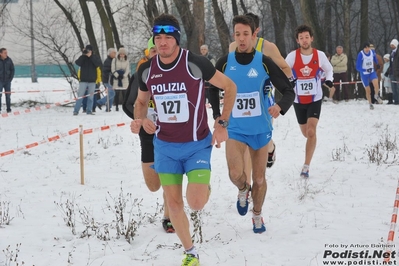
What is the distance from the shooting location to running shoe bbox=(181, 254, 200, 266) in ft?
14.8

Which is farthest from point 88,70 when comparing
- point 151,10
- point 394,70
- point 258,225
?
point 258,225

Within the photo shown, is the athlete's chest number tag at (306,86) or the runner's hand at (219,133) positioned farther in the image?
the athlete's chest number tag at (306,86)

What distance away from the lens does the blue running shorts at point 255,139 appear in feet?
18.6

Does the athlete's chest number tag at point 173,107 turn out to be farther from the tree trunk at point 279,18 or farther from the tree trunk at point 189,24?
the tree trunk at point 279,18

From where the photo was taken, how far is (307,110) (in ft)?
26.6

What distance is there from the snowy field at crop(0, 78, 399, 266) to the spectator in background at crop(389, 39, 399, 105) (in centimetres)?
719

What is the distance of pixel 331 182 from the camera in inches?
307

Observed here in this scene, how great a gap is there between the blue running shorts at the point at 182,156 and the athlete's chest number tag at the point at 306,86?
3.68 metres

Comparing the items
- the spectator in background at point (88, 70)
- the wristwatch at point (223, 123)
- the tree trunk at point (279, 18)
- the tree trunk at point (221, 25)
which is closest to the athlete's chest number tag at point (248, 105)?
the wristwatch at point (223, 123)

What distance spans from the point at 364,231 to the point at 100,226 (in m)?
2.65

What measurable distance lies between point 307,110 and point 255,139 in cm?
263

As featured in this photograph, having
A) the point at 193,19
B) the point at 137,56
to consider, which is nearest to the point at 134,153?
the point at 193,19

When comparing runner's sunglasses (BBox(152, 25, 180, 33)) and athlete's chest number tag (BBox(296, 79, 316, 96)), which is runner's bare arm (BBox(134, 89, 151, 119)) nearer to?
runner's sunglasses (BBox(152, 25, 180, 33))

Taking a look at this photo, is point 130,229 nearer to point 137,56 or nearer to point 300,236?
point 300,236
